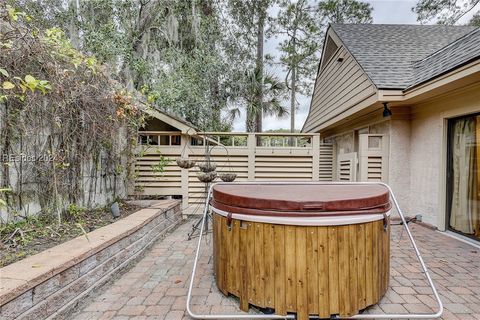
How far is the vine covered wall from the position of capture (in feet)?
8.33

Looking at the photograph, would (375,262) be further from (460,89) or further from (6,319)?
(460,89)

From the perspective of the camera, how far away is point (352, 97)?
6402mm

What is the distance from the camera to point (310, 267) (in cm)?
200

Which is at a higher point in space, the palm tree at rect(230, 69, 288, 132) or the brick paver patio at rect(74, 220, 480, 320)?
the palm tree at rect(230, 69, 288, 132)

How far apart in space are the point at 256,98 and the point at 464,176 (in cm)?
945

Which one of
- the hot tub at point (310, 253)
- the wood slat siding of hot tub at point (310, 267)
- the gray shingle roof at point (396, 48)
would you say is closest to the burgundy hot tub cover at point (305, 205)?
the hot tub at point (310, 253)

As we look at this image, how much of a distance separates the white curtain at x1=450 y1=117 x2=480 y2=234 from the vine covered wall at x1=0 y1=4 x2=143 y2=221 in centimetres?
530

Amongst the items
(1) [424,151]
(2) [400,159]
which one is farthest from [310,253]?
(2) [400,159]

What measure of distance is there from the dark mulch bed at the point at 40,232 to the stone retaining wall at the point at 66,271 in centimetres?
18

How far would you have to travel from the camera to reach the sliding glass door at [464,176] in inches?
157

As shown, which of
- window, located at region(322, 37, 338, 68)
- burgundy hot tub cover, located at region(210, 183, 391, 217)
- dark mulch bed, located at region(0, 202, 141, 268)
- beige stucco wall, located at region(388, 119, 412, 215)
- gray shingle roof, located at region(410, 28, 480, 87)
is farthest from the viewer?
window, located at region(322, 37, 338, 68)

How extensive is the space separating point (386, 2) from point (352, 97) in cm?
858

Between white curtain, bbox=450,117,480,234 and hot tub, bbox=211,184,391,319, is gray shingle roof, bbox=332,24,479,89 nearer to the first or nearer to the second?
white curtain, bbox=450,117,480,234

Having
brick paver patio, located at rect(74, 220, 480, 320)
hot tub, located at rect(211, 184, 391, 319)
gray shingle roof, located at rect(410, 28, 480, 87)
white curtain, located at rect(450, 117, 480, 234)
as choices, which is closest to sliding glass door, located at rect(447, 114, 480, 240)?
white curtain, located at rect(450, 117, 480, 234)
